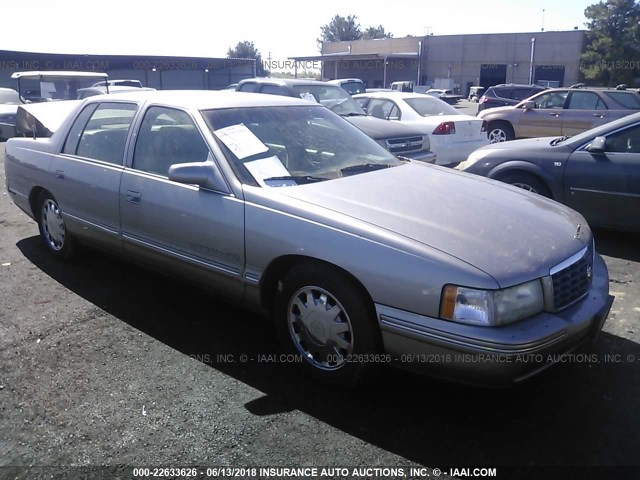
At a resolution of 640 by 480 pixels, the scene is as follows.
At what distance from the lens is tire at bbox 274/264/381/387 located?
3008 millimetres

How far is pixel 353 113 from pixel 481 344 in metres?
7.72

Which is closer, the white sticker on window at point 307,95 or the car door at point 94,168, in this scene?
the car door at point 94,168

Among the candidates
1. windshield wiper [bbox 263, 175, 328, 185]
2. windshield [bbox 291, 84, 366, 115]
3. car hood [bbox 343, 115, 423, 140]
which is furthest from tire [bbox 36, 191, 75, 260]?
windshield [bbox 291, 84, 366, 115]

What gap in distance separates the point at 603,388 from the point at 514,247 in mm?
1046

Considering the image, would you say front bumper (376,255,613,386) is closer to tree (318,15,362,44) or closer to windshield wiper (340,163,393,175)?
windshield wiper (340,163,393,175)

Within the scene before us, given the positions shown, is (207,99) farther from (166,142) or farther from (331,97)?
(331,97)

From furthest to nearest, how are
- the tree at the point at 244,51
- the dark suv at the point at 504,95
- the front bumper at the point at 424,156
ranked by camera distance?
the tree at the point at 244,51 → the dark suv at the point at 504,95 → the front bumper at the point at 424,156

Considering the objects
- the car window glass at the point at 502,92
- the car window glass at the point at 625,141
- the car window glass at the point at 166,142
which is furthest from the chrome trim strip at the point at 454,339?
the car window glass at the point at 502,92

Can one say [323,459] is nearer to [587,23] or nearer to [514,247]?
[514,247]

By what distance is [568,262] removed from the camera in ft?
10.1

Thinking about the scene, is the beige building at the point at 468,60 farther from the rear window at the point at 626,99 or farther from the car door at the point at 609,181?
the car door at the point at 609,181

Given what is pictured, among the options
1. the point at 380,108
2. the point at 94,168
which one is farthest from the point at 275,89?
the point at 94,168

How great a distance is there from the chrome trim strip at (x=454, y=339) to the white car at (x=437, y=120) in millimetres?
7029

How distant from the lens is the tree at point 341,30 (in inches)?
4247
